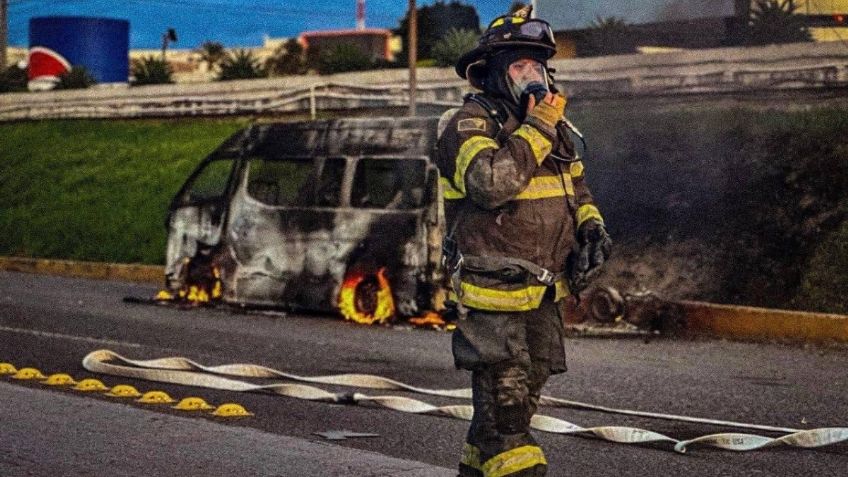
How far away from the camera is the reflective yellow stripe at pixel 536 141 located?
5.36 meters

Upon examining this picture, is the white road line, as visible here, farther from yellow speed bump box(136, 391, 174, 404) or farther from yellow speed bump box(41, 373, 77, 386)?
yellow speed bump box(136, 391, 174, 404)

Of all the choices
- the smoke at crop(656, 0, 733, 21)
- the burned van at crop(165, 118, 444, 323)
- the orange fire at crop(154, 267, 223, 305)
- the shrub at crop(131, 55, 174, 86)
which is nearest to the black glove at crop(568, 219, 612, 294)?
the burned van at crop(165, 118, 444, 323)

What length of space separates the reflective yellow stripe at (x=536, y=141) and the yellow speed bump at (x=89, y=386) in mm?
5021

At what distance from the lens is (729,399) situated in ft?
32.2

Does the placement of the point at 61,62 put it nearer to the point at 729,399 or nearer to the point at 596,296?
the point at 596,296

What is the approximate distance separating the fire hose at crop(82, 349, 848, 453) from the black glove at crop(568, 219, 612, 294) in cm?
229

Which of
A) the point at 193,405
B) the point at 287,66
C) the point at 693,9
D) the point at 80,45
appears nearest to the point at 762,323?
the point at 193,405

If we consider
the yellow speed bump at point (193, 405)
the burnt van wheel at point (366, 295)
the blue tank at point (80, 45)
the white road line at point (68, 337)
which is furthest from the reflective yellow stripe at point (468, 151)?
the blue tank at point (80, 45)

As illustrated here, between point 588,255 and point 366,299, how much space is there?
32.1 feet

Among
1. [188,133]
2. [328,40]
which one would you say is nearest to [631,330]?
[188,133]

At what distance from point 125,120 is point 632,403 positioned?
97.6 ft

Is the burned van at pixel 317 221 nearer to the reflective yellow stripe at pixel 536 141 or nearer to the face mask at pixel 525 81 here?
the face mask at pixel 525 81

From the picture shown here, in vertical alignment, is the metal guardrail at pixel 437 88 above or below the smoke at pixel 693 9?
below

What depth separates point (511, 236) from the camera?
5488mm
